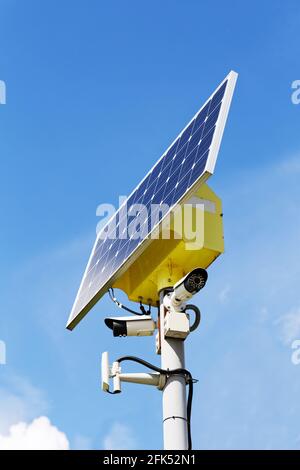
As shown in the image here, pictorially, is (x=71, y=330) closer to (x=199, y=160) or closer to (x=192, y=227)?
(x=192, y=227)

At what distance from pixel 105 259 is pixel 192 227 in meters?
2.21

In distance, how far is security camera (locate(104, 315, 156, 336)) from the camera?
11445 mm

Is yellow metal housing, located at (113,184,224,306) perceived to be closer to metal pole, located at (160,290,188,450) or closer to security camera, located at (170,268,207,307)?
security camera, located at (170,268,207,307)

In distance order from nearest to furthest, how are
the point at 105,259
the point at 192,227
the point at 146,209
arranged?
1. the point at 192,227
2. the point at 146,209
3. the point at 105,259

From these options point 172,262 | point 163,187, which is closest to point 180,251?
point 172,262

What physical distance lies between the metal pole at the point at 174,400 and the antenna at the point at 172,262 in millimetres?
11

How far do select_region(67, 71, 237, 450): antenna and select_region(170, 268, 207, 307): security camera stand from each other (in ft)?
0.04

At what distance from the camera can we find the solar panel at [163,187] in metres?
10.7

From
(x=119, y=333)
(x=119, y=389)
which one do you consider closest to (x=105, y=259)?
(x=119, y=333)

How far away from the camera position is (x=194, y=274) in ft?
34.7

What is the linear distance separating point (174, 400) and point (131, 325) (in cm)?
121

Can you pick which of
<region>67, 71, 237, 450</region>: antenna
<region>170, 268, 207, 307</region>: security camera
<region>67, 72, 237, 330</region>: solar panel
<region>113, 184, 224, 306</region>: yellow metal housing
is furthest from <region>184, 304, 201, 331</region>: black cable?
<region>67, 72, 237, 330</region>: solar panel

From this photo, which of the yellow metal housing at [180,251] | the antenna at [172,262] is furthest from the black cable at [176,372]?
the yellow metal housing at [180,251]

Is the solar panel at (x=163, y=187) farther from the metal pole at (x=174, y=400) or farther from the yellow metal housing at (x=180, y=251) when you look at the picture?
the metal pole at (x=174, y=400)
